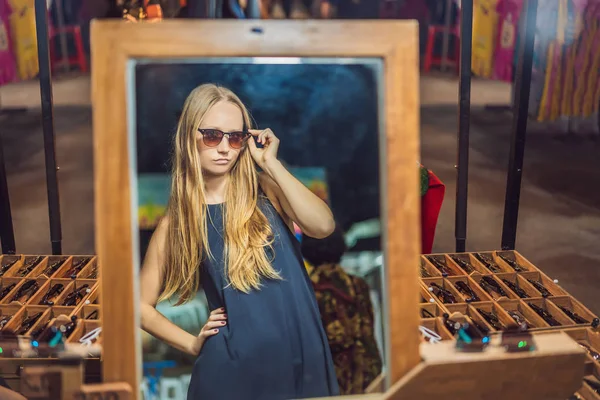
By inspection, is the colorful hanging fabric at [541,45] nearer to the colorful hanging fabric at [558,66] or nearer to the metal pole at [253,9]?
the colorful hanging fabric at [558,66]

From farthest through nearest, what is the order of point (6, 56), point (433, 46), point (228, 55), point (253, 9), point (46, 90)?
point (433, 46) < point (6, 56) < point (46, 90) < point (253, 9) < point (228, 55)

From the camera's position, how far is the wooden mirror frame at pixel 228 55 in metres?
0.97

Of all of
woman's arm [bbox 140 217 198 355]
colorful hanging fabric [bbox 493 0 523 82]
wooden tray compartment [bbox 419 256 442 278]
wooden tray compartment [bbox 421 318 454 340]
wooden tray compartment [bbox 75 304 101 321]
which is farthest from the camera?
colorful hanging fabric [bbox 493 0 523 82]

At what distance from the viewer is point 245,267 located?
115cm

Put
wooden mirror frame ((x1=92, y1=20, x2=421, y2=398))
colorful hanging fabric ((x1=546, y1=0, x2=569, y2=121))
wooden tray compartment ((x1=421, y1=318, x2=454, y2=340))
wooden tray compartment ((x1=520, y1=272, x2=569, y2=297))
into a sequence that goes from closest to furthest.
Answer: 1. wooden mirror frame ((x1=92, y1=20, x2=421, y2=398))
2. wooden tray compartment ((x1=421, y1=318, x2=454, y2=340))
3. wooden tray compartment ((x1=520, y1=272, x2=569, y2=297))
4. colorful hanging fabric ((x1=546, y1=0, x2=569, y2=121))

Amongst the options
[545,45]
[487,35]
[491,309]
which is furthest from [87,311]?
[545,45]

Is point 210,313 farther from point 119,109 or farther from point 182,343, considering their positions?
point 119,109

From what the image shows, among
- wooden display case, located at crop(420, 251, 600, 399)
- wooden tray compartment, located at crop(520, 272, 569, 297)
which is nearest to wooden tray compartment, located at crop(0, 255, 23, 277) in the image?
wooden display case, located at crop(420, 251, 600, 399)

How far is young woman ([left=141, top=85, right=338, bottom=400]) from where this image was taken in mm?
1131

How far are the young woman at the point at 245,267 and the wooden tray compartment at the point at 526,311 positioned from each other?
1.28m

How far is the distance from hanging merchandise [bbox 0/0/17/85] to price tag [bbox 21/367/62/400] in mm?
2644

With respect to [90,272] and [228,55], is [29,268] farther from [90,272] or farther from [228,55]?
[228,55]

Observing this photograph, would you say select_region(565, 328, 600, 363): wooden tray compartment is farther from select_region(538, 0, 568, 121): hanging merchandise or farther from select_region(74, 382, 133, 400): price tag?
select_region(538, 0, 568, 121): hanging merchandise

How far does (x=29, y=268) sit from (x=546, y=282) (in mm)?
2270
